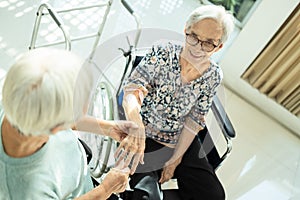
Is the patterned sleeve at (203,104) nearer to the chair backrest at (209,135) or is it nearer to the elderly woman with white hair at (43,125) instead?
the chair backrest at (209,135)

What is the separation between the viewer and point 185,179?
170 centimetres

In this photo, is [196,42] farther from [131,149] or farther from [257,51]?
[257,51]

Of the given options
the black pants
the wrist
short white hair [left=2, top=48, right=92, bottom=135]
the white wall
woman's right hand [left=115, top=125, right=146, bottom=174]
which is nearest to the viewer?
short white hair [left=2, top=48, right=92, bottom=135]

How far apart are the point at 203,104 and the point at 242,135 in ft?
3.59

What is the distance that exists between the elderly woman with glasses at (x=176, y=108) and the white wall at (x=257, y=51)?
2.77 feet

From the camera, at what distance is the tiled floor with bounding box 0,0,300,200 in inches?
93.6

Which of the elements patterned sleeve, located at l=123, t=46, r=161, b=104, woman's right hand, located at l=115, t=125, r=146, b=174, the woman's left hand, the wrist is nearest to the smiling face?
patterned sleeve, located at l=123, t=46, r=161, b=104

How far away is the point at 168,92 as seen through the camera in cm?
157

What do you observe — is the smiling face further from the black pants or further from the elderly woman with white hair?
the elderly woman with white hair

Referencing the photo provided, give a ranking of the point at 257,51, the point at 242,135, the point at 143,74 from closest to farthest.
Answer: the point at 143,74
the point at 257,51
the point at 242,135

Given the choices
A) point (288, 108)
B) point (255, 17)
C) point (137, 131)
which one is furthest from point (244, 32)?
point (137, 131)

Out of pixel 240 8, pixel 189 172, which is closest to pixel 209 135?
pixel 189 172

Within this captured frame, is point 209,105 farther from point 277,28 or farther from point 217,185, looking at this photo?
point 277,28

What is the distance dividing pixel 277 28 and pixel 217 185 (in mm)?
1101
